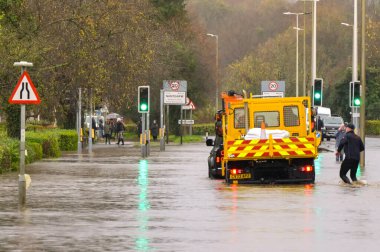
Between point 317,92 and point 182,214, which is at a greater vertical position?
point 317,92

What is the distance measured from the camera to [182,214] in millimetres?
21391

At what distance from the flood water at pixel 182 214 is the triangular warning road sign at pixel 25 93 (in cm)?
203

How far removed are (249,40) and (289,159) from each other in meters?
119

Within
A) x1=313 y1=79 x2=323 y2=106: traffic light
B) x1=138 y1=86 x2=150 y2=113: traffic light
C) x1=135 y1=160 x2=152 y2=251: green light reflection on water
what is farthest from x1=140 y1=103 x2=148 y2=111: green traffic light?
x1=135 y1=160 x2=152 y2=251: green light reflection on water

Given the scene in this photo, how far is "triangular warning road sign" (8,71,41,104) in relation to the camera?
2378cm

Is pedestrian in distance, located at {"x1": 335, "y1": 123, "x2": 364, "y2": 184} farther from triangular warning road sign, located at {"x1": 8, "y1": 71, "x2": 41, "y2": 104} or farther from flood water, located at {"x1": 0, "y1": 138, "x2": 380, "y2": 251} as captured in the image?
triangular warning road sign, located at {"x1": 8, "y1": 71, "x2": 41, "y2": 104}

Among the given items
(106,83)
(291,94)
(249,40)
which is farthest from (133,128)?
(106,83)

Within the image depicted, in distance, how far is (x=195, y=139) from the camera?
87.1 metres

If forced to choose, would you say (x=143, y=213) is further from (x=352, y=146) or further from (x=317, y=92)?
(x=317, y=92)

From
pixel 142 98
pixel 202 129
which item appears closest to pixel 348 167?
pixel 142 98

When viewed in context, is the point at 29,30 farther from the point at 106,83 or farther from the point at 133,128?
the point at 133,128

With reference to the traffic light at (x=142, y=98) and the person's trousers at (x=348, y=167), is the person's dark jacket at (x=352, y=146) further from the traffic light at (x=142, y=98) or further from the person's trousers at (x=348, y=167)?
the traffic light at (x=142, y=98)

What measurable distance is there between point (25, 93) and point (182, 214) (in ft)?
15.0

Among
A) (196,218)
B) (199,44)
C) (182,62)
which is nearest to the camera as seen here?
(196,218)
